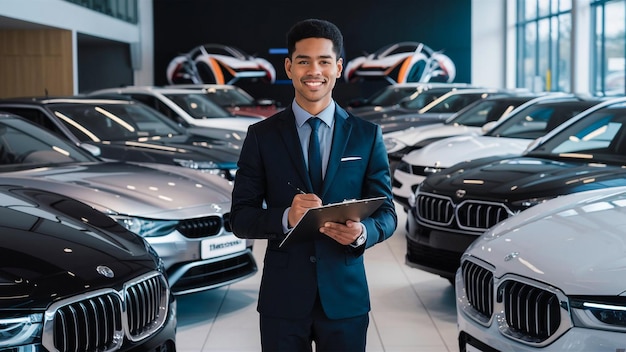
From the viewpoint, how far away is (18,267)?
3043mm

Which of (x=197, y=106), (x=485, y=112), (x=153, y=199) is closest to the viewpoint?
(x=153, y=199)

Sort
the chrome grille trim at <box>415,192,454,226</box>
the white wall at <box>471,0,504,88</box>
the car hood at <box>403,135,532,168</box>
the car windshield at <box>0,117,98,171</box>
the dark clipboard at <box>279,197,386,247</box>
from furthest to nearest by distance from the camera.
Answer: the white wall at <box>471,0,504,88</box> → the car hood at <box>403,135,532,168</box> → the chrome grille trim at <box>415,192,454,226</box> → the car windshield at <box>0,117,98,171</box> → the dark clipboard at <box>279,197,386,247</box>

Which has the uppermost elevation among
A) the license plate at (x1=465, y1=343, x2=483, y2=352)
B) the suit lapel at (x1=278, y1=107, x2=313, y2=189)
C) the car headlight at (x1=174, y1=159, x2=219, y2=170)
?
the suit lapel at (x1=278, y1=107, x2=313, y2=189)

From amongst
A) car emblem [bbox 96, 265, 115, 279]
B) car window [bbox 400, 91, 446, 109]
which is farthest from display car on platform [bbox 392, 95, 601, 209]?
car window [bbox 400, 91, 446, 109]

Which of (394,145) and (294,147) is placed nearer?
(294,147)

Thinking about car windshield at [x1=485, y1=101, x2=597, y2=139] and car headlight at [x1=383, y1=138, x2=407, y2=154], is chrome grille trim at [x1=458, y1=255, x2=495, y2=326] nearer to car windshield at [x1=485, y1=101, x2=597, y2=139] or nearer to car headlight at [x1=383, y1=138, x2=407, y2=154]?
car windshield at [x1=485, y1=101, x2=597, y2=139]

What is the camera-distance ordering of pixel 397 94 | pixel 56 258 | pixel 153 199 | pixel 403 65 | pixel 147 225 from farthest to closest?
pixel 403 65
pixel 397 94
pixel 153 199
pixel 147 225
pixel 56 258

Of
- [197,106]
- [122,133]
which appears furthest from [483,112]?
[122,133]

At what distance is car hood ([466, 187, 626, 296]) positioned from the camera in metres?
3.01

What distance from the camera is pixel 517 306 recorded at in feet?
10.7

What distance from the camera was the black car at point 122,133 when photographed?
7.85 metres

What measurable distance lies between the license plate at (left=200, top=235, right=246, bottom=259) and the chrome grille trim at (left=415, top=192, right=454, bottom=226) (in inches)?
44.8

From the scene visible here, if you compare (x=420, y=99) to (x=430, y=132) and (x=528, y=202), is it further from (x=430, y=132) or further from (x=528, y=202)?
(x=528, y=202)

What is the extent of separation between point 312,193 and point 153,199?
9.23 feet
